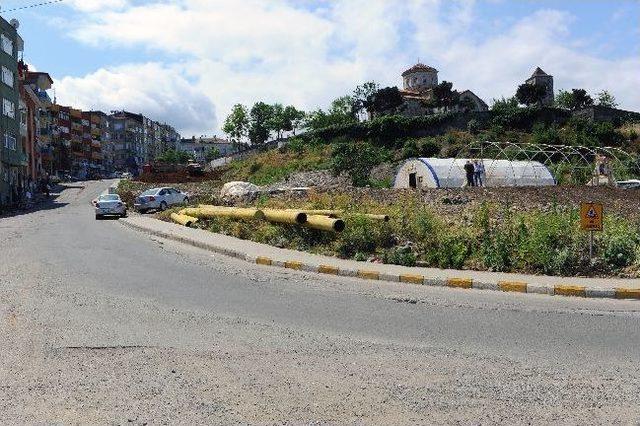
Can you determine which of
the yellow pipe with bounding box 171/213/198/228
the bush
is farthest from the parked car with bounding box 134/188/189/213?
the bush

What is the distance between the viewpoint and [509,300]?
11242mm

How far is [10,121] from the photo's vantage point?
6231 centimetres

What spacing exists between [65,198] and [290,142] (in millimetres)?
30214

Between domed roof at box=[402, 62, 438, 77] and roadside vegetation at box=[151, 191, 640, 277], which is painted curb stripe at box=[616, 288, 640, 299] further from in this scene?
domed roof at box=[402, 62, 438, 77]

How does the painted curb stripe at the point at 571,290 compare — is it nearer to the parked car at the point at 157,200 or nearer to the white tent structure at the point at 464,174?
the white tent structure at the point at 464,174

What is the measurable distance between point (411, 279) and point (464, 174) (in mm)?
31879

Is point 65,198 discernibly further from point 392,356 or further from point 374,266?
point 392,356

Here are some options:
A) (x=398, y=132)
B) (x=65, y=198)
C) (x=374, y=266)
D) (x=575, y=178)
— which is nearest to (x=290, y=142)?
(x=398, y=132)

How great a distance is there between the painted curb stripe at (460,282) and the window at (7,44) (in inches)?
2355

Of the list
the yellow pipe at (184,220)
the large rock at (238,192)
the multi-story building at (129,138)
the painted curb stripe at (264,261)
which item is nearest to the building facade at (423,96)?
the large rock at (238,192)

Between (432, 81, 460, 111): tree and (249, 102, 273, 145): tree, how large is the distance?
1721 inches

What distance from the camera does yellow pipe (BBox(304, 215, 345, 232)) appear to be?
669 inches

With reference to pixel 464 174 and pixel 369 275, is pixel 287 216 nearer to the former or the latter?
pixel 369 275

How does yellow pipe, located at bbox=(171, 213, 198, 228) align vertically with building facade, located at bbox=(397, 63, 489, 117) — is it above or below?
below
